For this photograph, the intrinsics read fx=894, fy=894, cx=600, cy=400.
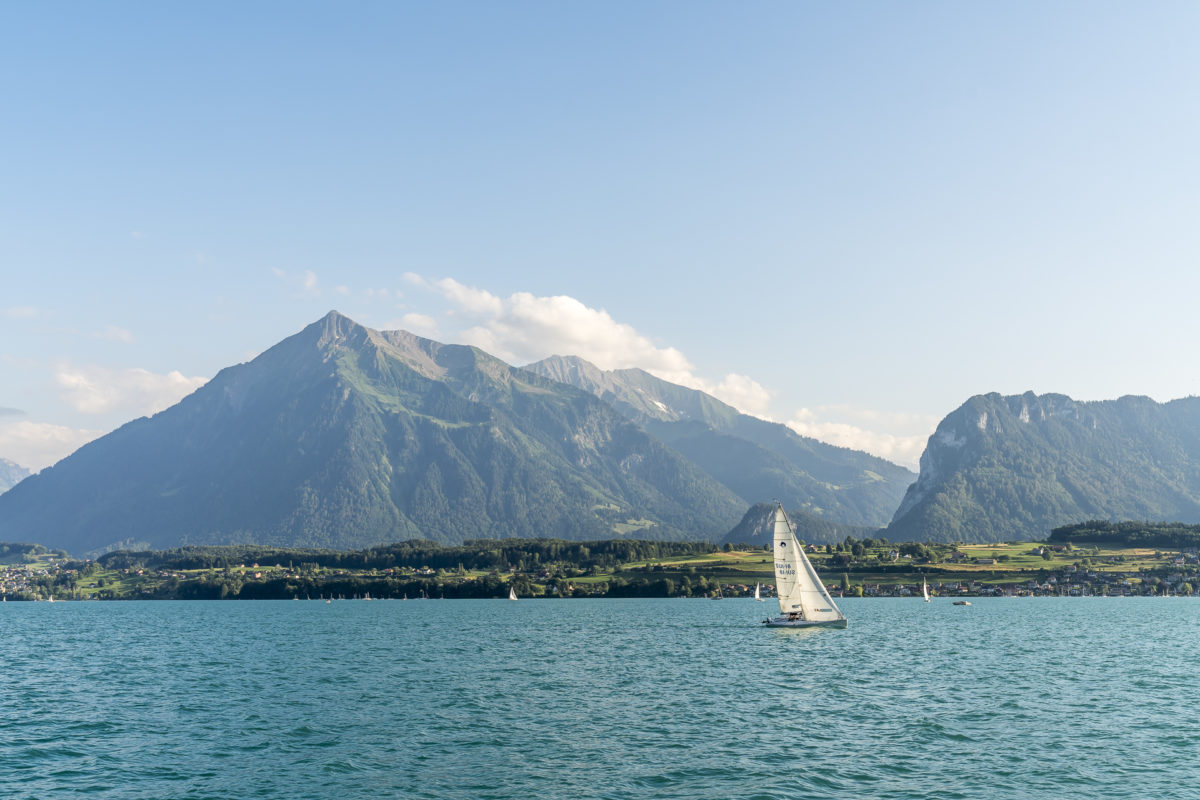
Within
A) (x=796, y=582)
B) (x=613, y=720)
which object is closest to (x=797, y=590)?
(x=796, y=582)

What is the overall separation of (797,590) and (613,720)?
79.9 m

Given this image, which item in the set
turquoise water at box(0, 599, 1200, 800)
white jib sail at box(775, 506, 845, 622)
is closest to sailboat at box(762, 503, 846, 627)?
white jib sail at box(775, 506, 845, 622)

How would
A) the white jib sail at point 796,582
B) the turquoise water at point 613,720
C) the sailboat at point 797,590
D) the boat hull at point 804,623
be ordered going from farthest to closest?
the boat hull at point 804,623, the sailboat at point 797,590, the white jib sail at point 796,582, the turquoise water at point 613,720

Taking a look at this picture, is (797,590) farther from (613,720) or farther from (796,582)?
(613,720)

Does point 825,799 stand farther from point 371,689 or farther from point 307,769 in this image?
point 371,689

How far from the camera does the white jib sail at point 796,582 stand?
131750 mm

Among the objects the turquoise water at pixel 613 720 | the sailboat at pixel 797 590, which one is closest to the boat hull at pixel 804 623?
the sailboat at pixel 797 590

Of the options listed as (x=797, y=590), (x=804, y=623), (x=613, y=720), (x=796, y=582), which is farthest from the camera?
(x=804, y=623)

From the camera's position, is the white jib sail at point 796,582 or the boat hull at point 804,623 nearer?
the white jib sail at point 796,582

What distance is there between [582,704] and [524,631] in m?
83.1

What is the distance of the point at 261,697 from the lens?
261ft

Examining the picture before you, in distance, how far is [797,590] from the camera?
13875 centimetres

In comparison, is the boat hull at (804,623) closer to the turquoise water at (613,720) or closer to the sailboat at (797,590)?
the sailboat at (797,590)

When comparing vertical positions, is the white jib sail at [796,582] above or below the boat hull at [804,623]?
above
